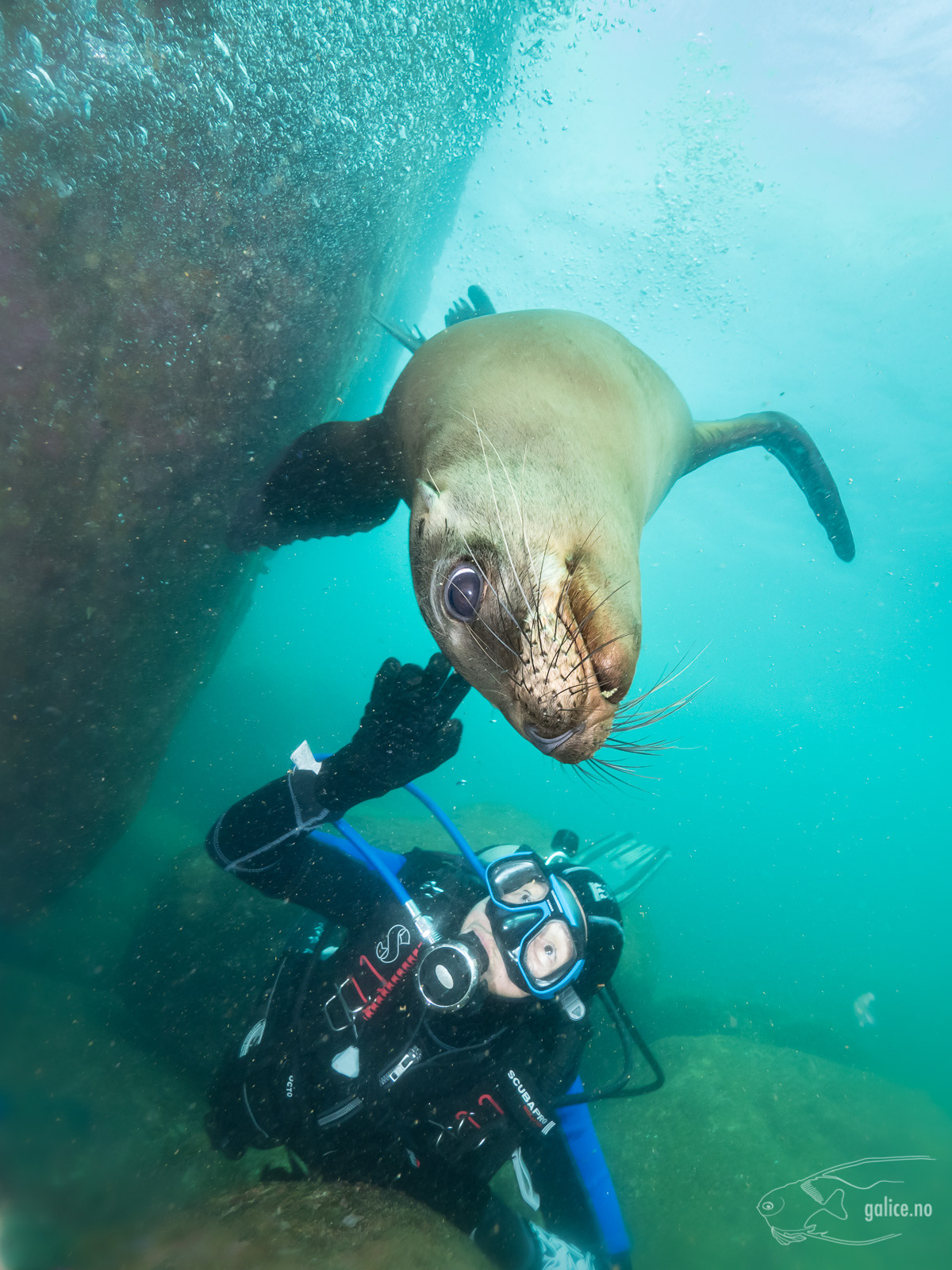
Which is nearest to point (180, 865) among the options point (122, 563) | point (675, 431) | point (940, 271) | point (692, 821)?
point (122, 563)

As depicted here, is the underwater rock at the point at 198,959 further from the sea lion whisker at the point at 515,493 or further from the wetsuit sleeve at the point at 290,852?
the sea lion whisker at the point at 515,493

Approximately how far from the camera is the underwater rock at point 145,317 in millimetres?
2141

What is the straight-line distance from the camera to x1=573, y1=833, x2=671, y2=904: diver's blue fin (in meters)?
9.71

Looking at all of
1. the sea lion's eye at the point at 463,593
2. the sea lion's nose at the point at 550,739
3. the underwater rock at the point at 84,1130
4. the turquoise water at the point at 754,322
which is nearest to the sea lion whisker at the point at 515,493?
the sea lion's eye at the point at 463,593

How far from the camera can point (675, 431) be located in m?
2.67

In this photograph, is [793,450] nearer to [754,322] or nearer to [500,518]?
[500,518]

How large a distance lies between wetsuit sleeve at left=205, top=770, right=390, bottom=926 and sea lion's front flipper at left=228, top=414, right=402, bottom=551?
59.0 inches

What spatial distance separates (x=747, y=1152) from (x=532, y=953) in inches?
185

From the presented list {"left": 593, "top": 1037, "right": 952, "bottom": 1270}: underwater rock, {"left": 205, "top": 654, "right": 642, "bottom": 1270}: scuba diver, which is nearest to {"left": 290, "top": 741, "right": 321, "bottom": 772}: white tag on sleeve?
{"left": 205, "top": 654, "right": 642, "bottom": 1270}: scuba diver

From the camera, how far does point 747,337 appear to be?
14.3 m

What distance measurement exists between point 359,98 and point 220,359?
97.8 inches

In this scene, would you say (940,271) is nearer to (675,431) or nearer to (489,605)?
(675,431)

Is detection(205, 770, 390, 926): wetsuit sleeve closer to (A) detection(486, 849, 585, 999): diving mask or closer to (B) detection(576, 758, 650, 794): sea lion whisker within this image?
(A) detection(486, 849, 585, 999): diving mask

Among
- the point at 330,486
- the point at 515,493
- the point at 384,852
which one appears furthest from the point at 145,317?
the point at 384,852
